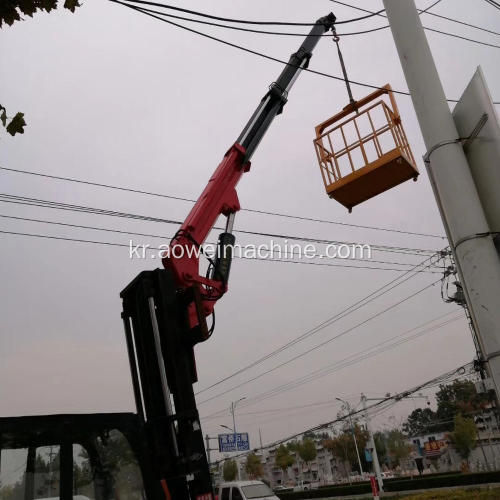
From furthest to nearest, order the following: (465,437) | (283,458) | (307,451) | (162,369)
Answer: (283,458)
(307,451)
(465,437)
(162,369)

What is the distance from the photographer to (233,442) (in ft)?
94.3

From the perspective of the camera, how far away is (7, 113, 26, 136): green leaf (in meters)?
2.73

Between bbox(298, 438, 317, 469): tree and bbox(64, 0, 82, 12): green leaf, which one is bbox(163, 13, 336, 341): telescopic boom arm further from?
bbox(298, 438, 317, 469): tree

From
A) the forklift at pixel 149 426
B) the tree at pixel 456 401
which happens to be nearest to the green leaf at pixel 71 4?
the forklift at pixel 149 426

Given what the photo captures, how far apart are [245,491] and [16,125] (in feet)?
47.0

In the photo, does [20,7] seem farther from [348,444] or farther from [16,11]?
[348,444]

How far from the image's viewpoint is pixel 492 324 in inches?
79.5

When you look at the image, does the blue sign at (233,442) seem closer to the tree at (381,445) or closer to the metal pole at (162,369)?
the metal pole at (162,369)

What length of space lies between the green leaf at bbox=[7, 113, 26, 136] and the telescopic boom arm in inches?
93.2

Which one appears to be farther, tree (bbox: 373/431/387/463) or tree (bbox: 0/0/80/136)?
tree (bbox: 373/431/387/463)

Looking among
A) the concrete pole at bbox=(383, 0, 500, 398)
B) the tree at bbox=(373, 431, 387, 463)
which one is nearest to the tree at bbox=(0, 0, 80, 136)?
the concrete pole at bbox=(383, 0, 500, 398)

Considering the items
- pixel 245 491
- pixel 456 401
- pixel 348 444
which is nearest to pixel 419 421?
pixel 456 401

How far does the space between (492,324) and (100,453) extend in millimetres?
2714

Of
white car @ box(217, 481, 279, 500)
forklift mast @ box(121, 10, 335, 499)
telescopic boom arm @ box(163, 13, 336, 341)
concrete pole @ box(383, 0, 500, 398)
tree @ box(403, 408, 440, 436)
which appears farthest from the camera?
tree @ box(403, 408, 440, 436)
